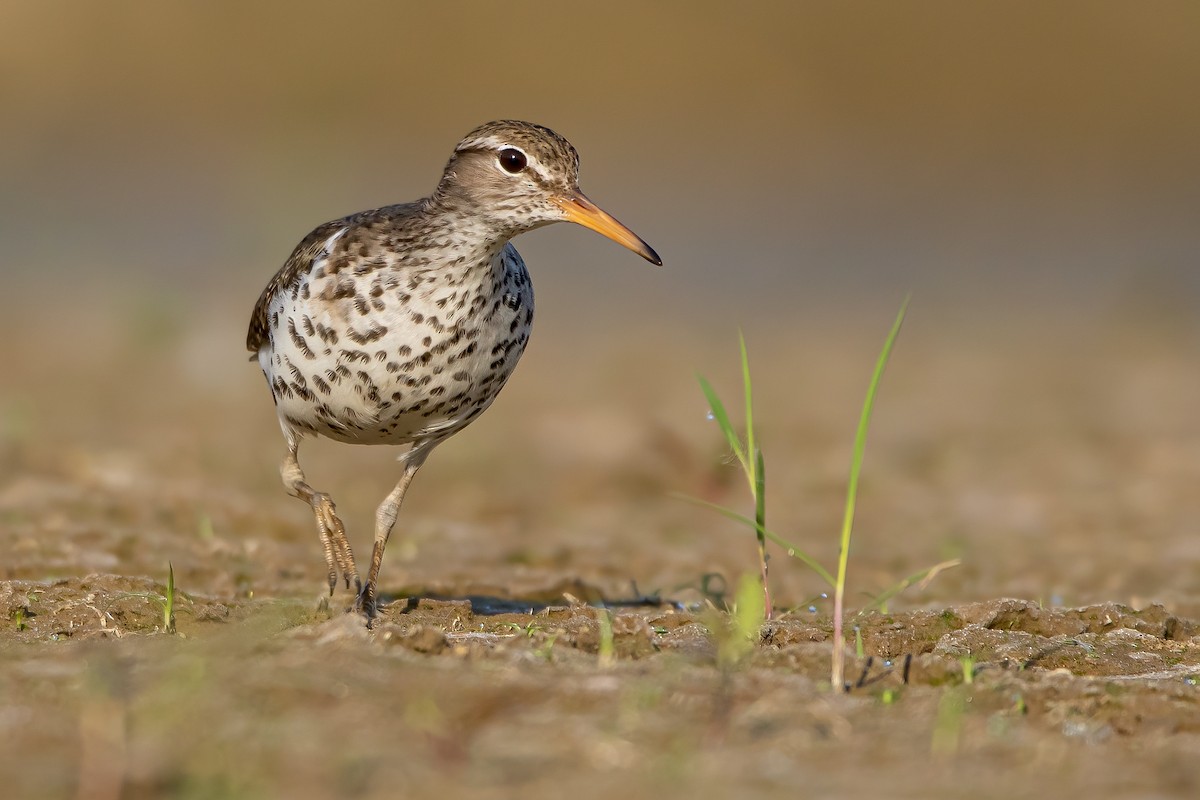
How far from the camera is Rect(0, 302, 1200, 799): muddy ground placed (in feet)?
13.8

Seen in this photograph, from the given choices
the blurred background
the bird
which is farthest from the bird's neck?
the blurred background

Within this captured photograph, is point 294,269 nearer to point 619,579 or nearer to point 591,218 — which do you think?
point 591,218

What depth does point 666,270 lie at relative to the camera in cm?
2103

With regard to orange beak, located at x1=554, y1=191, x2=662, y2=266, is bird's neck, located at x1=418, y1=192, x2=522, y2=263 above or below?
below

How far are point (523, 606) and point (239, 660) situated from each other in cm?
291

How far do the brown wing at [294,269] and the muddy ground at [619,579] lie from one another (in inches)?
49.9

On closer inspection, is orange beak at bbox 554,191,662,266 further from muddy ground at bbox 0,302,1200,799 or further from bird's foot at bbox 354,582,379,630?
bird's foot at bbox 354,582,379,630

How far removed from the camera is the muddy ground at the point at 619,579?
165 inches

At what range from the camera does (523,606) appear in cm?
765

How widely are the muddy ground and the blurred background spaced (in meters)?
0.07

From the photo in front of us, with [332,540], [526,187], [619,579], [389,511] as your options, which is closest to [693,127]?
[619,579]

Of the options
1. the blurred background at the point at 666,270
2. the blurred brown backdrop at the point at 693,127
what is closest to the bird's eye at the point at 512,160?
the blurred background at the point at 666,270

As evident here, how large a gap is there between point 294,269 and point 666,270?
14.0 metres

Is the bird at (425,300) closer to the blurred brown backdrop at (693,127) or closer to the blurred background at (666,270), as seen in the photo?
the blurred background at (666,270)
